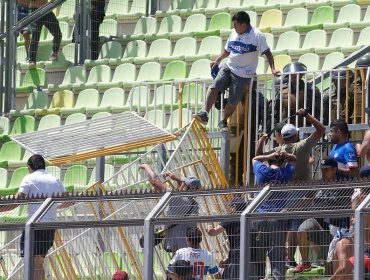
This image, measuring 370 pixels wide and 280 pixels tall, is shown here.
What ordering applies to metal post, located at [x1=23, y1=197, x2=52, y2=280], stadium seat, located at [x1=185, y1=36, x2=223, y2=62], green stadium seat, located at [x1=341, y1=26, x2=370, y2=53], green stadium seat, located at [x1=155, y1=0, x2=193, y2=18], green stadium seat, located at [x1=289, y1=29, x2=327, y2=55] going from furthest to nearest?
green stadium seat, located at [x1=155, y1=0, x2=193, y2=18]
stadium seat, located at [x1=185, y1=36, x2=223, y2=62]
green stadium seat, located at [x1=289, y1=29, x2=327, y2=55]
green stadium seat, located at [x1=341, y1=26, x2=370, y2=53]
metal post, located at [x1=23, y1=197, x2=52, y2=280]

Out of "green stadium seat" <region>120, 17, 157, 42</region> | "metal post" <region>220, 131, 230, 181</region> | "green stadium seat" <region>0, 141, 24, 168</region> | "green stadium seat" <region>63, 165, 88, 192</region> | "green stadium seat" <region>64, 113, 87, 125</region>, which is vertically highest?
"green stadium seat" <region>120, 17, 157, 42</region>

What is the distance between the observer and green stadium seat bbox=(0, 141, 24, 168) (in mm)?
20219

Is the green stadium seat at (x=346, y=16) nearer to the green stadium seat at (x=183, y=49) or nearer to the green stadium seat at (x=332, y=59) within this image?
the green stadium seat at (x=332, y=59)

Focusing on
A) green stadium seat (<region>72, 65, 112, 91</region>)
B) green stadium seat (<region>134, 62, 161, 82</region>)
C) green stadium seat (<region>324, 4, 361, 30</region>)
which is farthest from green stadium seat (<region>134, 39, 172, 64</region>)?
green stadium seat (<region>324, 4, 361, 30</region>)

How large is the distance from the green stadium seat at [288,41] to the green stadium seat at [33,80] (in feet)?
12.3

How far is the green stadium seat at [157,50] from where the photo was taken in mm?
21125

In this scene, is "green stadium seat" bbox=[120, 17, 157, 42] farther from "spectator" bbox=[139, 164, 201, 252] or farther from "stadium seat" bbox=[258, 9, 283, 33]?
"spectator" bbox=[139, 164, 201, 252]

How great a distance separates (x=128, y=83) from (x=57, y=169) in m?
2.23

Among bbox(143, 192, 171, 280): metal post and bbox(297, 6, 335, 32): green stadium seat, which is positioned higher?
bbox(297, 6, 335, 32): green stadium seat

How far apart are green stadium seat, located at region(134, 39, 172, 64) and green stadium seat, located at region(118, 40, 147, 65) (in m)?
0.17

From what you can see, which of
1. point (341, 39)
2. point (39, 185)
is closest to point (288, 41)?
point (341, 39)

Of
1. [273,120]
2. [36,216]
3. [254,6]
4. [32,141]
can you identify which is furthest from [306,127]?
[254,6]

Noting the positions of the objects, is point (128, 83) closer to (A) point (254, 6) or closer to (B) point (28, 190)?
(A) point (254, 6)

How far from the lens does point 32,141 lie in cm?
1622
